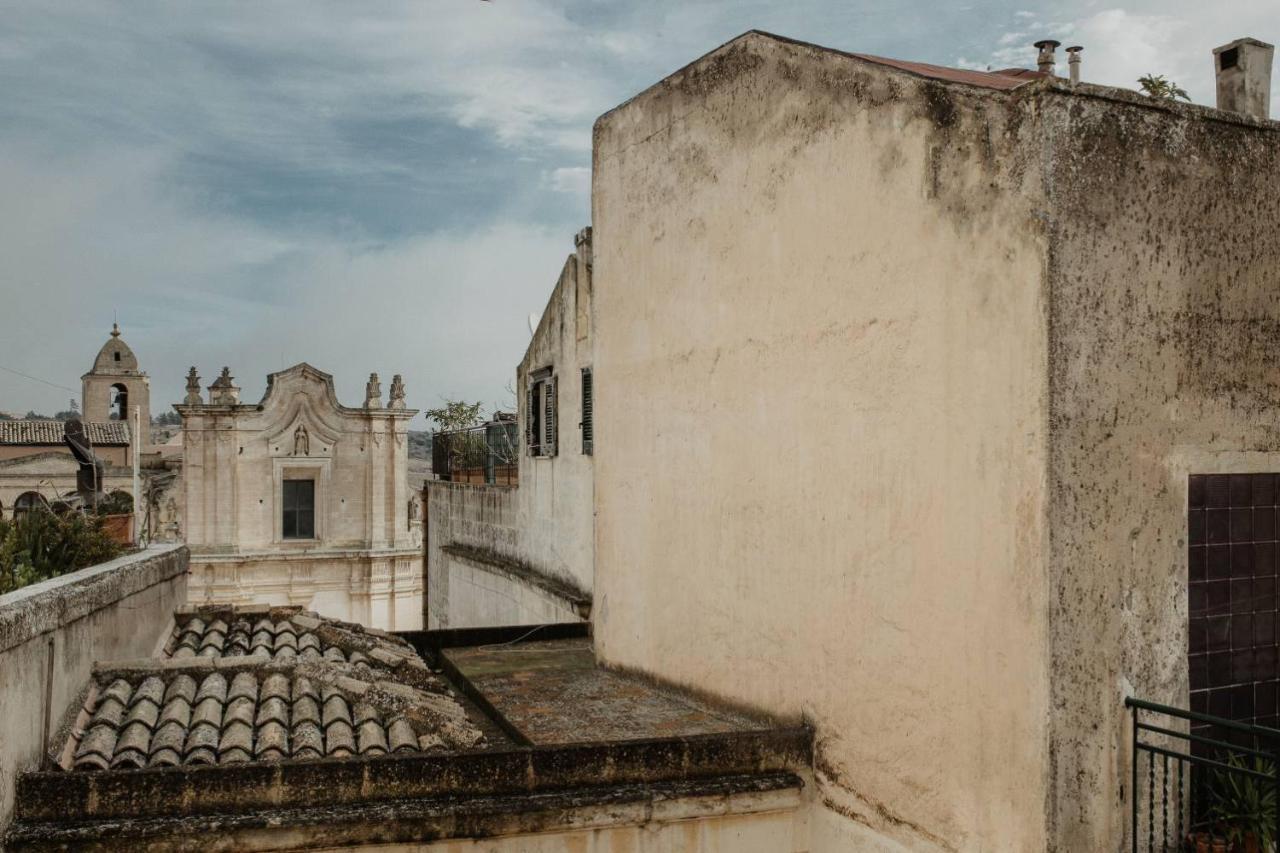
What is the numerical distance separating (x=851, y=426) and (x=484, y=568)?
913 cm

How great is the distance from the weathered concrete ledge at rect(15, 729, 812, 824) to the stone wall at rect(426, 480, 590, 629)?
469 centimetres

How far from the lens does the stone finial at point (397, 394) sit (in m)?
32.8

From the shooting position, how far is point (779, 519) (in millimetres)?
6586

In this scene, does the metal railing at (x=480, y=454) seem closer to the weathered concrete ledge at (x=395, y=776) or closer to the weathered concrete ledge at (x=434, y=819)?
the weathered concrete ledge at (x=395, y=776)

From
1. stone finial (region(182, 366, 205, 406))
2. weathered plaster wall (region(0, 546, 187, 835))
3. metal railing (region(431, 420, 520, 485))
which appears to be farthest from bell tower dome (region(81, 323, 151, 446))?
weathered plaster wall (region(0, 546, 187, 835))

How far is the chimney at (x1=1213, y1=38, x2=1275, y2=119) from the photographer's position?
6031mm

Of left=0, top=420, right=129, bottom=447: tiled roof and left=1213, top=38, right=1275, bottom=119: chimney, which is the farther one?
left=0, top=420, right=129, bottom=447: tiled roof

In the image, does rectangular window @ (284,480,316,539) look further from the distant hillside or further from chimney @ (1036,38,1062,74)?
chimney @ (1036,38,1062,74)

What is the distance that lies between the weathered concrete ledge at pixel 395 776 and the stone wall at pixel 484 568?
15.4 feet

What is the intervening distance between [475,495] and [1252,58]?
11096 millimetres

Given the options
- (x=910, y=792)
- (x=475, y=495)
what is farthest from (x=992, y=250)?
(x=475, y=495)

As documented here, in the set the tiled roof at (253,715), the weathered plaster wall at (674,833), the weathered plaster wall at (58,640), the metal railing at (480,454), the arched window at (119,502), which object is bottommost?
the arched window at (119,502)

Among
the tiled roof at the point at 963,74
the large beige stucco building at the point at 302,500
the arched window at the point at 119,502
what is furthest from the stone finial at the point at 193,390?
the tiled roof at the point at 963,74

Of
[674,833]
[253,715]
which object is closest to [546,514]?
[253,715]
